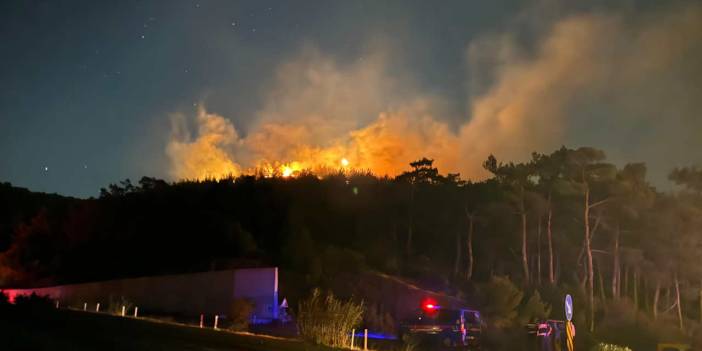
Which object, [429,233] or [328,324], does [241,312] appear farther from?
[429,233]

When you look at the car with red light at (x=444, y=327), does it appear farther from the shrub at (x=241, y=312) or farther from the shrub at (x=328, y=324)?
the shrub at (x=241, y=312)

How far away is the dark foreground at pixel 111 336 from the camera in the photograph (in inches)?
695

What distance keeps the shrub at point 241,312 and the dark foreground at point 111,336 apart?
4.03m

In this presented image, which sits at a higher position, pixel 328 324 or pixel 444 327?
pixel 328 324

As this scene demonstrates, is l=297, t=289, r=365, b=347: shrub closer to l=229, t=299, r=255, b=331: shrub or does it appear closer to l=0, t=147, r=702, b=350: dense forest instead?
l=229, t=299, r=255, b=331: shrub

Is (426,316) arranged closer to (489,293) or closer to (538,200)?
(489,293)

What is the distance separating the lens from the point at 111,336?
20609 mm

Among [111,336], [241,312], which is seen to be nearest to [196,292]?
[241,312]

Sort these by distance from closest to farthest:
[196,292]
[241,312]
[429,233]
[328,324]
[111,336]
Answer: [111,336] → [328,324] → [241,312] → [196,292] → [429,233]

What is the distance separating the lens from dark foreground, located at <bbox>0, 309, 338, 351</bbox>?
695 inches

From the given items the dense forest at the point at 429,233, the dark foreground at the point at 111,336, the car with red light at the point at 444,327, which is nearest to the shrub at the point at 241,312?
the dark foreground at the point at 111,336

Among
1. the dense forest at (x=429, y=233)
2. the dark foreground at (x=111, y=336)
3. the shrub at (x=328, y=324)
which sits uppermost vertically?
the dense forest at (x=429, y=233)

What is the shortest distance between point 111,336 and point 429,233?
50.1 metres

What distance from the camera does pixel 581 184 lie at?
5316 cm
